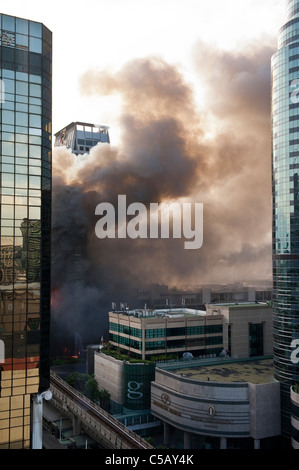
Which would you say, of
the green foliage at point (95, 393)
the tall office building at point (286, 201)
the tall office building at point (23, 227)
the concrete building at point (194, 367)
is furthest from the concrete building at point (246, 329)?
the tall office building at point (23, 227)

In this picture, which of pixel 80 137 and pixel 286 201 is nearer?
pixel 286 201

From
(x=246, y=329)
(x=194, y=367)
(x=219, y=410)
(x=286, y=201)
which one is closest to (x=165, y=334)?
(x=194, y=367)

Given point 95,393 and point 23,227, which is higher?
point 23,227

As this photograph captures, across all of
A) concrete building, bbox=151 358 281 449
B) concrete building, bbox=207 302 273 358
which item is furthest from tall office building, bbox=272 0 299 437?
concrete building, bbox=207 302 273 358

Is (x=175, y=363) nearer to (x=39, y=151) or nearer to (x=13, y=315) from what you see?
(x=13, y=315)

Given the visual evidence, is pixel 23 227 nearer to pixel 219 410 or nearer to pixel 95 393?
pixel 219 410

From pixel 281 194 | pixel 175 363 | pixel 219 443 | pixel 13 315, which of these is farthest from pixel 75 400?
pixel 281 194

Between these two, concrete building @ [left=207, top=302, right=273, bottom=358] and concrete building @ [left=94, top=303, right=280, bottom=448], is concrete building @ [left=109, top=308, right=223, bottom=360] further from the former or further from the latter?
concrete building @ [left=207, top=302, right=273, bottom=358]
